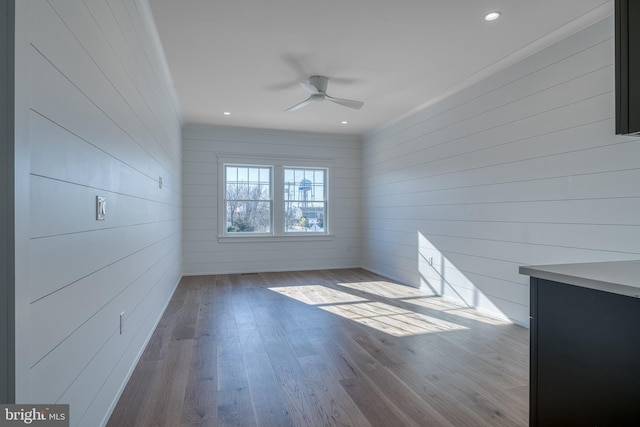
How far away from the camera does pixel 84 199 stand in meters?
1.44

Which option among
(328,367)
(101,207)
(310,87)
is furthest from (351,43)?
(328,367)

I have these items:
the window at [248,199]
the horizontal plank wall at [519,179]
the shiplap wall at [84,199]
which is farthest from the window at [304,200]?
the shiplap wall at [84,199]

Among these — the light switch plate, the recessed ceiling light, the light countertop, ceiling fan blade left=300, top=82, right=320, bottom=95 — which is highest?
the recessed ceiling light

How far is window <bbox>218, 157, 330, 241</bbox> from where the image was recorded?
20.5 feet

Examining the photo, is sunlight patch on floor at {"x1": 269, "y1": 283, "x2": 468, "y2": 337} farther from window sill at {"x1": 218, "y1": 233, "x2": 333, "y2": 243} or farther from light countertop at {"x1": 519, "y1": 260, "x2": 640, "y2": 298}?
light countertop at {"x1": 519, "y1": 260, "x2": 640, "y2": 298}

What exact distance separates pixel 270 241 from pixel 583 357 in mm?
5513

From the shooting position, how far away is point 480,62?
346 centimetres

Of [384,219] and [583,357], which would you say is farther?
[384,219]

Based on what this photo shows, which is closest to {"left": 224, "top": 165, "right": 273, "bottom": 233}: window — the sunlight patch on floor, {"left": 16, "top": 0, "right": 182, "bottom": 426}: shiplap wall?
the sunlight patch on floor

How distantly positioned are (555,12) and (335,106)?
9.34 feet

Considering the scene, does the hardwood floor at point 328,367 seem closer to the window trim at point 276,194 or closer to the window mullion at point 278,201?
the window trim at point 276,194

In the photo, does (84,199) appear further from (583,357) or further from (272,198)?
(272,198)

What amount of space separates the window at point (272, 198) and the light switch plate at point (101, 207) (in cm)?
452
